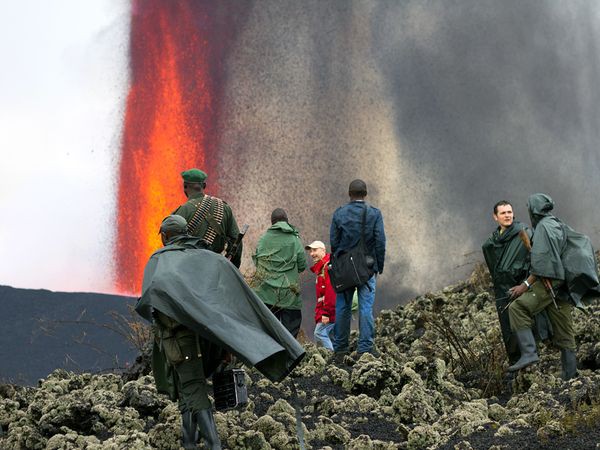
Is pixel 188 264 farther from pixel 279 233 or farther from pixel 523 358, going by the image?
pixel 279 233

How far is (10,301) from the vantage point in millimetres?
57750

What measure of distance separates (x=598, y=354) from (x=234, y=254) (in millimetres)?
4813

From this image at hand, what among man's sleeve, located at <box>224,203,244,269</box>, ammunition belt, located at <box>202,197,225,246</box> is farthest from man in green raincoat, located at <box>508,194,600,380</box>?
ammunition belt, located at <box>202,197,225,246</box>

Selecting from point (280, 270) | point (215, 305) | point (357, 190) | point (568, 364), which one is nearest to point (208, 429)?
point (215, 305)

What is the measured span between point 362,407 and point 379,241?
280 cm

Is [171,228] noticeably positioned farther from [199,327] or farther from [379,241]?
[379,241]

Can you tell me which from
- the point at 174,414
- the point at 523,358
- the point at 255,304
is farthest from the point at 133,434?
the point at 523,358

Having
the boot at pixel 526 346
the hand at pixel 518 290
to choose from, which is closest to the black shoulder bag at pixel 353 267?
the hand at pixel 518 290

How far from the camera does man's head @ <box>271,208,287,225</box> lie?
14320 millimetres

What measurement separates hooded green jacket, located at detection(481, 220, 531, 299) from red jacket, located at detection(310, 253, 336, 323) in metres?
2.97

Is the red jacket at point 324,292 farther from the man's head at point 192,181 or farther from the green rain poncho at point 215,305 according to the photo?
the green rain poncho at point 215,305

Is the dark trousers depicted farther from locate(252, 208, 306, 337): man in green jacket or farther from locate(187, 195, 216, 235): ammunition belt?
locate(187, 195, 216, 235): ammunition belt

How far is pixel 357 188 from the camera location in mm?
13516

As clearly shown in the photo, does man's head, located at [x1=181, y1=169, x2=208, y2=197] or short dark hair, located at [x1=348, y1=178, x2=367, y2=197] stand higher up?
short dark hair, located at [x1=348, y1=178, x2=367, y2=197]
